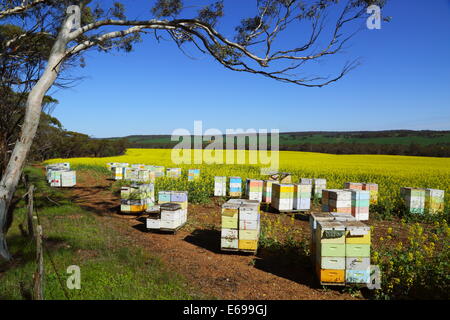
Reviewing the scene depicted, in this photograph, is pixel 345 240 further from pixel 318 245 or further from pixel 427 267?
pixel 427 267

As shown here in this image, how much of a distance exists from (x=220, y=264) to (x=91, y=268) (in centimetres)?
291

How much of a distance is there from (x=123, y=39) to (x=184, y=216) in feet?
24.9

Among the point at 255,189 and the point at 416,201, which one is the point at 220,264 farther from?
the point at 416,201

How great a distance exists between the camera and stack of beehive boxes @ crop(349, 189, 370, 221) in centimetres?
1071

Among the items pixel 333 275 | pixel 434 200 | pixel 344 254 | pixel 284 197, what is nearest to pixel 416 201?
pixel 434 200

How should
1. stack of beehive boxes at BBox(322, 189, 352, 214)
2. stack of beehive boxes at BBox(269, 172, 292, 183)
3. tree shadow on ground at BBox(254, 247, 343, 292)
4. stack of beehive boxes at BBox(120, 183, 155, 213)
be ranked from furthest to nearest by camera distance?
stack of beehive boxes at BBox(269, 172, 292, 183), stack of beehive boxes at BBox(120, 183, 155, 213), stack of beehive boxes at BBox(322, 189, 352, 214), tree shadow on ground at BBox(254, 247, 343, 292)

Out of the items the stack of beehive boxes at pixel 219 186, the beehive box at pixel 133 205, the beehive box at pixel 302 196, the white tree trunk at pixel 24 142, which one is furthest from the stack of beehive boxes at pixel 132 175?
the white tree trunk at pixel 24 142

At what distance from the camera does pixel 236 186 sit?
14992 millimetres

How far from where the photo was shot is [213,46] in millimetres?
9703

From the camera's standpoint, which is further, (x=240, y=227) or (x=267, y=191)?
(x=267, y=191)

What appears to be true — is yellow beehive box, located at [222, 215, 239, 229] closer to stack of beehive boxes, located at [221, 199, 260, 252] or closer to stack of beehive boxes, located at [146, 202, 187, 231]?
stack of beehive boxes, located at [221, 199, 260, 252]

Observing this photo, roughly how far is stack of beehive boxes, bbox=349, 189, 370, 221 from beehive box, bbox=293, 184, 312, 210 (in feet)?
6.15

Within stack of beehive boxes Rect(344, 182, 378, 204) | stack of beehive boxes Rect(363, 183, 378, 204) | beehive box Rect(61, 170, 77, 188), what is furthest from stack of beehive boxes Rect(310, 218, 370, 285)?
beehive box Rect(61, 170, 77, 188)
